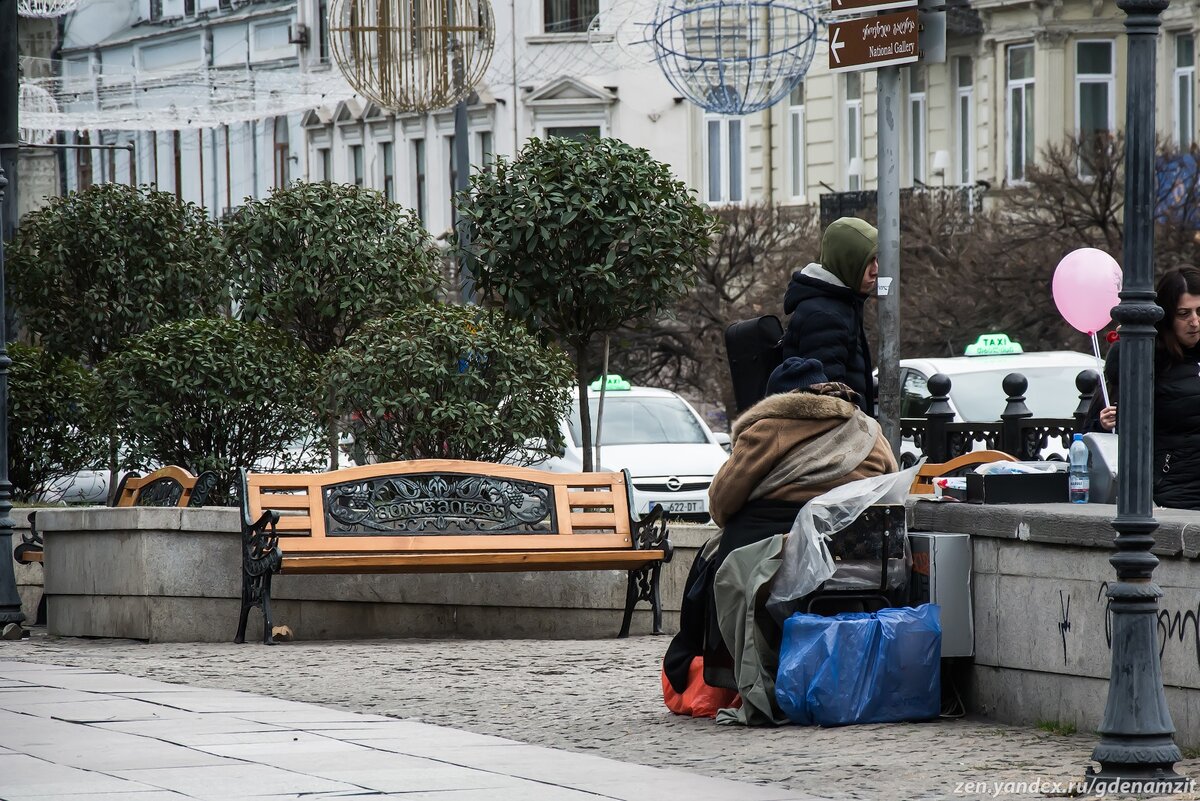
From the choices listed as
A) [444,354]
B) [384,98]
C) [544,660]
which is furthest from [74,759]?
[384,98]

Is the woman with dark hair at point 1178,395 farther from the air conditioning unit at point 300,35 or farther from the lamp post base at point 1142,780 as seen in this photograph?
the air conditioning unit at point 300,35

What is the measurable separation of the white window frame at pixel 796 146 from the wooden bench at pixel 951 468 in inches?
1175

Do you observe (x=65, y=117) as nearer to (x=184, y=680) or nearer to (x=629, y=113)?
(x=629, y=113)

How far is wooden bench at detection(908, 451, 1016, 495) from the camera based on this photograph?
14.4 metres

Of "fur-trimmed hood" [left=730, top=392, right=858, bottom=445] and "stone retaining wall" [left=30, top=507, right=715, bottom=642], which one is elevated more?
"fur-trimmed hood" [left=730, top=392, right=858, bottom=445]

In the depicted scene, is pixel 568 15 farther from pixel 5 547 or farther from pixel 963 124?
pixel 5 547

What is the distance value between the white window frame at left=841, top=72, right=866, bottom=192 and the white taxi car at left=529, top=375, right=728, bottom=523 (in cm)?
2070

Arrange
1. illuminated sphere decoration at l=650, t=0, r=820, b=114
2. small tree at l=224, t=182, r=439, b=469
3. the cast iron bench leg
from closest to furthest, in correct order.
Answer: the cast iron bench leg → small tree at l=224, t=182, r=439, b=469 → illuminated sphere decoration at l=650, t=0, r=820, b=114

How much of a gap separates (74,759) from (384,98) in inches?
671

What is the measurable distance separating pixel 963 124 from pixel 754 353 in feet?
104

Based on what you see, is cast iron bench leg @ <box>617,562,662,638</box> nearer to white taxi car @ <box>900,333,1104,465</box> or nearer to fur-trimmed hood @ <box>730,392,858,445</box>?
fur-trimmed hood @ <box>730,392,858,445</box>

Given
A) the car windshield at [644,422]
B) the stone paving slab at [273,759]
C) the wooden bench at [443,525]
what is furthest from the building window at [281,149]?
the stone paving slab at [273,759]

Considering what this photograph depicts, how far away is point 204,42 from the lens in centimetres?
5569

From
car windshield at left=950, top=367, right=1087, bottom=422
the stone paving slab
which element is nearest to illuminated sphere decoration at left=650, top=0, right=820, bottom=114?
car windshield at left=950, top=367, right=1087, bottom=422
